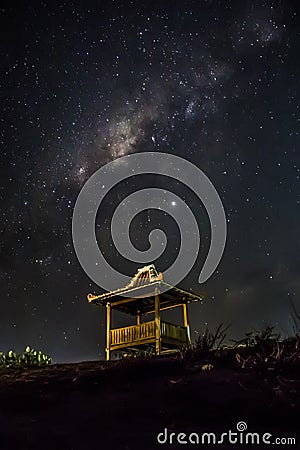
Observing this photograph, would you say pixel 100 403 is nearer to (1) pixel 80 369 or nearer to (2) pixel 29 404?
(2) pixel 29 404

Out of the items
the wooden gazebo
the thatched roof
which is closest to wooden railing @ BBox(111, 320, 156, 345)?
the wooden gazebo

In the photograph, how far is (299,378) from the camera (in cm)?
731

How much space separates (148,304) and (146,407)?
17.3 m

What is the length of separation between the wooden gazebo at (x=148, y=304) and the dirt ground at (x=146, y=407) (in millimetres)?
12026

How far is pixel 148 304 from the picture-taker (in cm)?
2462

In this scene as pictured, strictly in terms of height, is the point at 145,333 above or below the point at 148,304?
below

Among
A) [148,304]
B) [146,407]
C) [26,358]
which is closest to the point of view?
[146,407]

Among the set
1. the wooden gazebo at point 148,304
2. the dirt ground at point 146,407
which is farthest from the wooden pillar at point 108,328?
the dirt ground at point 146,407

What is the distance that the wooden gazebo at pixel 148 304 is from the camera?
2139cm

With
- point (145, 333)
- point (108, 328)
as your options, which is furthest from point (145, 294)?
point (108, 328)

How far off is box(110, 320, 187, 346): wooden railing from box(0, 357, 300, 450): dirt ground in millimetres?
11964

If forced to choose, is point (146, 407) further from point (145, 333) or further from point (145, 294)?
point (145, 294)

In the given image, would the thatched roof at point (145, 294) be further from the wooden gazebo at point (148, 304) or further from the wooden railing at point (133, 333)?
the wooden railing at point (133, 333)

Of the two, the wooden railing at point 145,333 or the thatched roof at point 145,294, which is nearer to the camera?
the wooden railing at point 145,333
